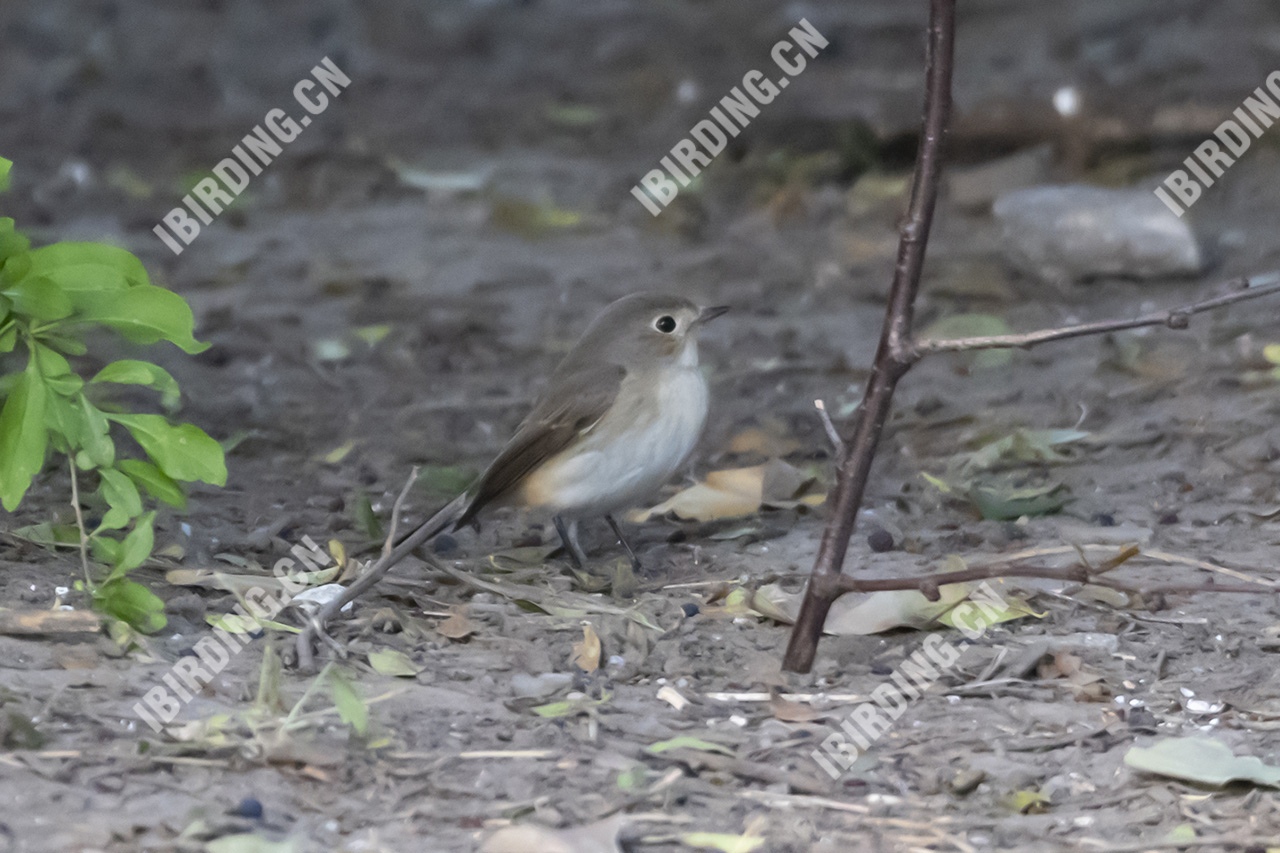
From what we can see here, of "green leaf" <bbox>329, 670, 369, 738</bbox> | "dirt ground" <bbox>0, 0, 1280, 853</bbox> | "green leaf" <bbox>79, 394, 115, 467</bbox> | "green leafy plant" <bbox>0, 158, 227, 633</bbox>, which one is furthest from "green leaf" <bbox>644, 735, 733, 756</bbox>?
"green leaf" <bbox>79, 394, 115, 467</bbox>

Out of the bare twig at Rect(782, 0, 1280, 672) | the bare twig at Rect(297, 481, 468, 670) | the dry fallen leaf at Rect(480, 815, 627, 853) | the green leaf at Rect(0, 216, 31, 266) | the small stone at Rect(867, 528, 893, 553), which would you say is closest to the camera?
the dry fallen leaf at Rect(480, 815, 627, 853)

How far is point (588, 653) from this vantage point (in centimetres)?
391

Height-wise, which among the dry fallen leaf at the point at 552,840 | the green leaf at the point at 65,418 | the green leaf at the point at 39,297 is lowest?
the dry fallen leaf at the point at 552,840

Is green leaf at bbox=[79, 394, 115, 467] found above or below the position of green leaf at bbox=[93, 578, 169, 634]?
above

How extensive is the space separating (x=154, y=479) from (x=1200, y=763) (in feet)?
Result: 8.56

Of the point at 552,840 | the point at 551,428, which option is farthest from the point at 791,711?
the point at 551,428

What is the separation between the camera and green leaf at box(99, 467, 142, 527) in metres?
3.61

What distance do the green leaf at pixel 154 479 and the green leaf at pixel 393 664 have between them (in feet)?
2.13

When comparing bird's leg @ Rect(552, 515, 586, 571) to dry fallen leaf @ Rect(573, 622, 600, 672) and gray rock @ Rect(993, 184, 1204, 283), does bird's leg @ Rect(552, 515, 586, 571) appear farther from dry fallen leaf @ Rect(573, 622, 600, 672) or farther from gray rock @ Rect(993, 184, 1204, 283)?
gray rock @ Rect(993, 184, 1204, 283)

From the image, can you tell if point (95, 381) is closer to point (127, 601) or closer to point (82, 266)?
point (82, 266)

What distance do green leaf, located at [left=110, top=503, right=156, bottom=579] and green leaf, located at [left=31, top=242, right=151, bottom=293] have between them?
23.1 inches

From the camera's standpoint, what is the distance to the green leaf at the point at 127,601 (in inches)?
147

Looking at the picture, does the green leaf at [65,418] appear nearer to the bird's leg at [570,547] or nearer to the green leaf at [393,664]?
the green leaf at [393,664]

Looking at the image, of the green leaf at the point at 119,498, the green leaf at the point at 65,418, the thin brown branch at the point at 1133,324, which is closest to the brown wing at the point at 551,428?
the green leaf at the point at 119,498
